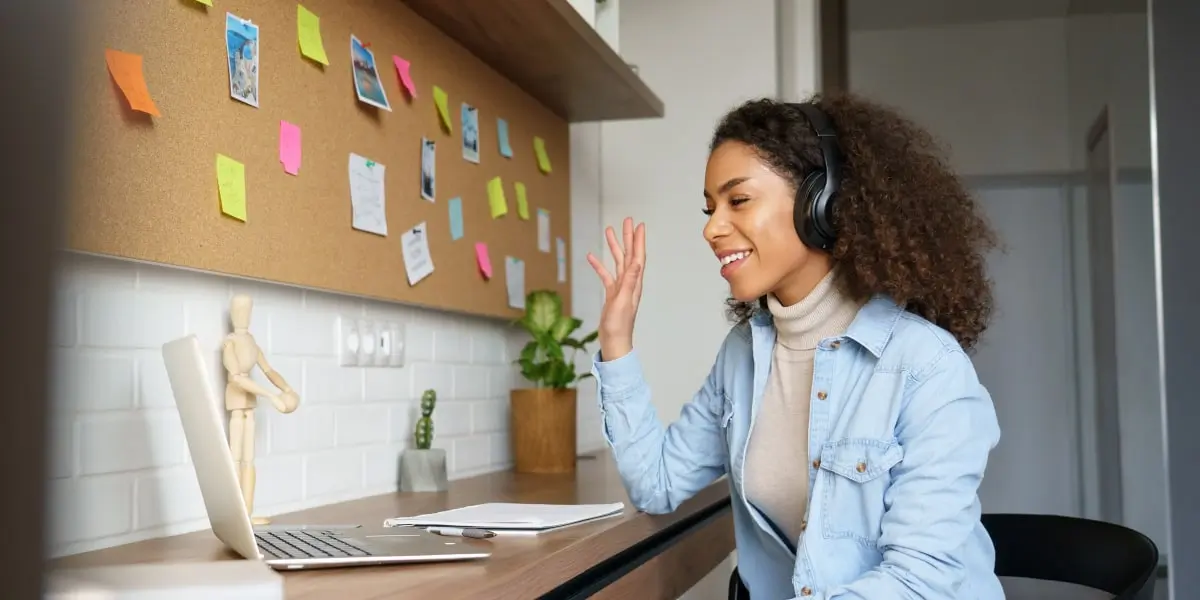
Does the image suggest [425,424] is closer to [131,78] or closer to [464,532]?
[464,532]

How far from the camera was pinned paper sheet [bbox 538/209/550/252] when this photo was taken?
104 inches

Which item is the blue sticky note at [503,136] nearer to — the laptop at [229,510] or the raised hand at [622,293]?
the raised hand at [622,293]

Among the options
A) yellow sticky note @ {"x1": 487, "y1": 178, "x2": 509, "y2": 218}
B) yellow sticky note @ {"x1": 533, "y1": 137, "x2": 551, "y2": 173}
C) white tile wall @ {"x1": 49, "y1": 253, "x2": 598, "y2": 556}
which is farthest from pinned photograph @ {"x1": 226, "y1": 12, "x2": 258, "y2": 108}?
yellow sticky note @ {"x1": 533, "y1": 137, "x2": 551, "y2": 173}

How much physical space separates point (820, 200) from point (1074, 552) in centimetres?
59

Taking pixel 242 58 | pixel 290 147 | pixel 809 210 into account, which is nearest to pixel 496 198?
pixel 290 147

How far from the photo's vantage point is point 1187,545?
2543 millimetres

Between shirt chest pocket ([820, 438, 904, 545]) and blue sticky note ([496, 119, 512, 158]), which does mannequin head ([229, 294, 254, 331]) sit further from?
blue sticky note ([496, 119, 512, 158])

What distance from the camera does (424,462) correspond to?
1.92m

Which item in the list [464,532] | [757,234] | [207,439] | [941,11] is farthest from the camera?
[941,11]

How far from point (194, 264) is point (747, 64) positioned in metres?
2.03

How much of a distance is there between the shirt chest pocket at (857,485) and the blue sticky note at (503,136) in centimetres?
126

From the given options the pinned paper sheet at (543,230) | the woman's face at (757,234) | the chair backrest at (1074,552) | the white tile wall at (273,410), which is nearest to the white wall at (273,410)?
the white tile wall at (273,410)

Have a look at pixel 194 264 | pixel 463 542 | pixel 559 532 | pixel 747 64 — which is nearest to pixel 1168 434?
pixel 747 64

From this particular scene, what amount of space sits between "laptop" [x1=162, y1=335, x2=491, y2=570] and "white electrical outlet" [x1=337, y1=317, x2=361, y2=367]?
590mm
